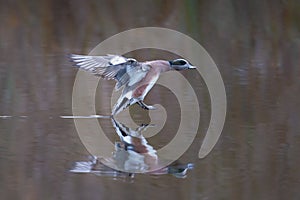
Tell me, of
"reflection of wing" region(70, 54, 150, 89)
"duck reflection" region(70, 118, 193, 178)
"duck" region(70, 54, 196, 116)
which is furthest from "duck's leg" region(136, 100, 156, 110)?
"duck reflection" region(70, 118, 193, 178)

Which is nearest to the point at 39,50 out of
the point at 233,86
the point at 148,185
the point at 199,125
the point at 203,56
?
the point at 203,56

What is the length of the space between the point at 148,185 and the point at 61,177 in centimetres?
36

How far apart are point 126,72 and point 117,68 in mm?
70

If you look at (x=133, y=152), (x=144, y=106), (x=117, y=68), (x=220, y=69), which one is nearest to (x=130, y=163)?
(x=133, y=152)

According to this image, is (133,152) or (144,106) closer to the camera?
(133,152)

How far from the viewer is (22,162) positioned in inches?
134

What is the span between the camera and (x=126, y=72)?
13.0 feet

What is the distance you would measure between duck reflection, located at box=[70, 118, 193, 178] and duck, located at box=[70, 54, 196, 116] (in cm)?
34

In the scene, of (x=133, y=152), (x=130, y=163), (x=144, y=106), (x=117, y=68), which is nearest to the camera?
(x=130, y=163)

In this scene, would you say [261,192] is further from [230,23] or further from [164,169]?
[230,23]

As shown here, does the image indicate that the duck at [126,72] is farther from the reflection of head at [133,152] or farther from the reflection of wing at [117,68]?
the reflection of head at [133,152]

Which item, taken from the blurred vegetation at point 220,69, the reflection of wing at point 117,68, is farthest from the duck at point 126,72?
the blurred vegetation at point 220,69

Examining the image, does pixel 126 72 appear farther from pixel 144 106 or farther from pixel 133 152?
pixel 133 152

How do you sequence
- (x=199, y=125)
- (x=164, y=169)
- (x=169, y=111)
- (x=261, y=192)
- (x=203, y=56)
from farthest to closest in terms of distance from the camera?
(x=203, y=56)
(x=169, y=111)
(x=199, y=125)
(x=164, y=169)
(x=261, y=192)
